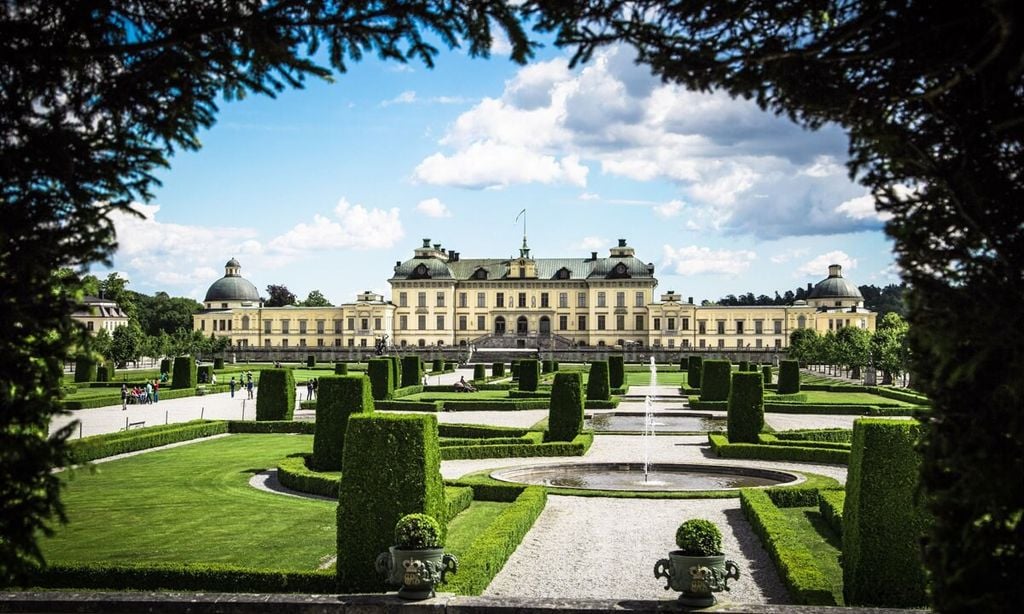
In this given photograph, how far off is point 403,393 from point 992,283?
91.7ft

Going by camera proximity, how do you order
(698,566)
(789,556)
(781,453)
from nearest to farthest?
(698,566) < (789,556) < (781,453)

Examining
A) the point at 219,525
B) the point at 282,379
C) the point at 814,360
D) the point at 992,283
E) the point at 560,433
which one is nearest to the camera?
the point at 992,283

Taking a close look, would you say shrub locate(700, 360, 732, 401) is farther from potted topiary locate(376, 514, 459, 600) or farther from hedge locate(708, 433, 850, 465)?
potted topiary locate(376, 514, 459, 600)

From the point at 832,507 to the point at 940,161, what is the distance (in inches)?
302

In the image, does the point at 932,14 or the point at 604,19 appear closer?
the point at 932,14

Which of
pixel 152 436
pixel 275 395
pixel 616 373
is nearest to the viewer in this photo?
pixel 152 436

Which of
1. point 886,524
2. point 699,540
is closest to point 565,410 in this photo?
point 886,524

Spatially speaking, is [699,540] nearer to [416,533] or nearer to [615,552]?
[416,533]

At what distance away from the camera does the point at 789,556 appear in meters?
8.50

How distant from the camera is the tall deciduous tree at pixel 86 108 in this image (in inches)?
163

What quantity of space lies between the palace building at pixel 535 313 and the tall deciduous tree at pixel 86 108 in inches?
2779

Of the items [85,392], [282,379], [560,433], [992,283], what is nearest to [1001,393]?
[992,283]

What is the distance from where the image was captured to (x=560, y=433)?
18.5m

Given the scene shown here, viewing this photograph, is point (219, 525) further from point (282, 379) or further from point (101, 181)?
point (282, 379)
